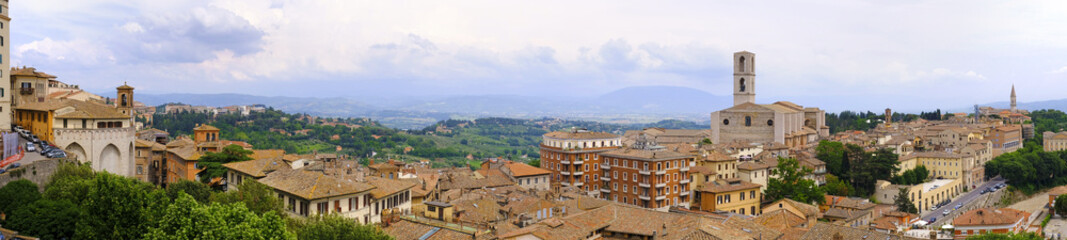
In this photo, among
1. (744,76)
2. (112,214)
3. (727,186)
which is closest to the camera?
(112,214)

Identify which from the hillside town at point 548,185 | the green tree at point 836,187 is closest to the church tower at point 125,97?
the hillside town at point 548,185

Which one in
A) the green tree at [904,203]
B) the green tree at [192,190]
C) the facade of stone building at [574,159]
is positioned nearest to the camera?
the green tree at [192,190]

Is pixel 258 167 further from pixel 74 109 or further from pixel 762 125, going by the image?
pixel 762 125

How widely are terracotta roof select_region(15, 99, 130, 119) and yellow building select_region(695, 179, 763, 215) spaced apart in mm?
33955

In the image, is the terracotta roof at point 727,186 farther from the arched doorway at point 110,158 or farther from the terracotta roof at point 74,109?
the terracotta roof at point 74,109

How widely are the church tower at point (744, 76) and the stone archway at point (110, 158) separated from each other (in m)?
68.6

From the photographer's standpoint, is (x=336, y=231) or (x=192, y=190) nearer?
(x=336, y=231)

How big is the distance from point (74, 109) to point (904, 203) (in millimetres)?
53152

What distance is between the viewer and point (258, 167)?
33.7m

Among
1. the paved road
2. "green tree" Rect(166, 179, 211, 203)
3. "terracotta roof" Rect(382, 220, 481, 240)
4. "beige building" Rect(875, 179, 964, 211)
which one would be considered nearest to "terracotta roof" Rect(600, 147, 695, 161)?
"beige building" Rect(875, 179, 964, 211)

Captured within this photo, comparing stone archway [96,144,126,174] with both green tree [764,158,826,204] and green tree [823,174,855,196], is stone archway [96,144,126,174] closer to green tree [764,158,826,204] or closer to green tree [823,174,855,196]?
green tree [764,158,826,204]

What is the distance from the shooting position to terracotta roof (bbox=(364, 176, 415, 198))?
29.8m

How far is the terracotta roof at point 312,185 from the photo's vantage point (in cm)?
2725

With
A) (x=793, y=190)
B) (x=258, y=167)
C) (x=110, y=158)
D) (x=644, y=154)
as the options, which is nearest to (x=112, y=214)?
(x=258, y=167)
